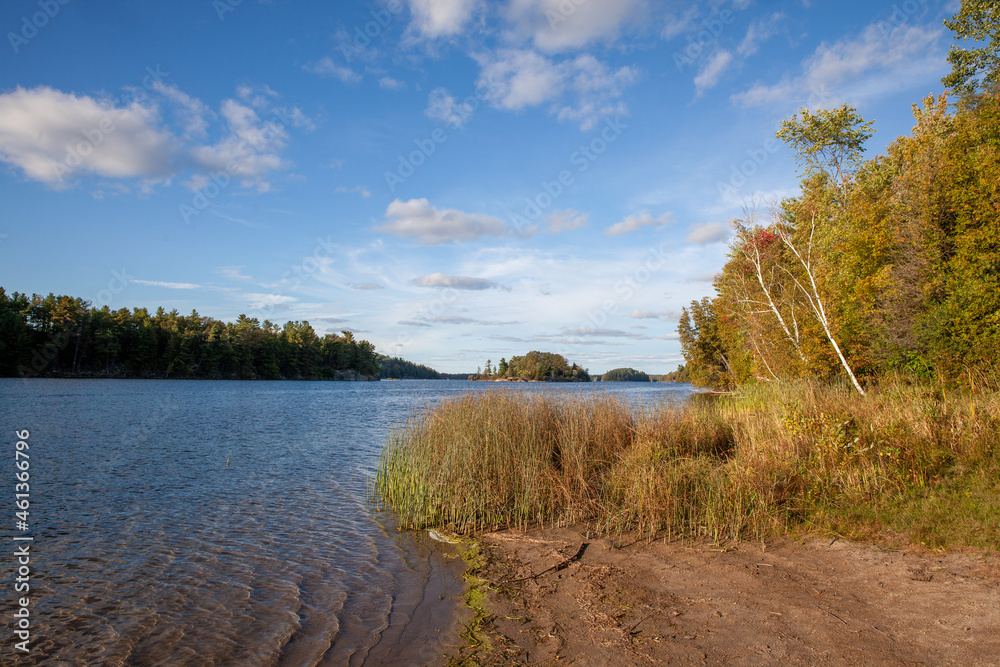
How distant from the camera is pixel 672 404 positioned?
36.6 feet

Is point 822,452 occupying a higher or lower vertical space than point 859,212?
lower

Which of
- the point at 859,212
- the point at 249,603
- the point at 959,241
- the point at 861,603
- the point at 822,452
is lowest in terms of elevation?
the point at 249,603

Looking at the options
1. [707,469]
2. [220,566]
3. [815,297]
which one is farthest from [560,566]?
[815,297]

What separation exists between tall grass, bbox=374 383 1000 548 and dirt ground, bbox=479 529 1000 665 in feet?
2.43

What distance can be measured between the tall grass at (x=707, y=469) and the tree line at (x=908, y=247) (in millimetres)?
5870

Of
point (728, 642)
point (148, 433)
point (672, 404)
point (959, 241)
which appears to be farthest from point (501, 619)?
point (148, 433)

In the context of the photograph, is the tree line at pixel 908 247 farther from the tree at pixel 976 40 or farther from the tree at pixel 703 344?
the tree at pixel 703 344

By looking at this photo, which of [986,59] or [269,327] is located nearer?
[986,59]

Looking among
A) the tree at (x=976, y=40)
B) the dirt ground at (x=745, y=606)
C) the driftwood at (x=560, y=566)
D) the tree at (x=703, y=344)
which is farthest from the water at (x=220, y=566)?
the tree at (x=703, y=344)

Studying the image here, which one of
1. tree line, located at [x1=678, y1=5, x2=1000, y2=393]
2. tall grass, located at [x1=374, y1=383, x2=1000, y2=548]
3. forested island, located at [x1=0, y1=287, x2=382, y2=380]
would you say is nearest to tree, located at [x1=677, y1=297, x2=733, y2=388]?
tree line, located at [x1=678, y1=5, x2=1000, y2=393]

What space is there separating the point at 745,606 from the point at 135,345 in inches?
3588

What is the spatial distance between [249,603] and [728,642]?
4.97 metres

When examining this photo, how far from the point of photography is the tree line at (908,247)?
14.1 metres

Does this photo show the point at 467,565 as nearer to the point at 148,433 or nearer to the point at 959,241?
the point at 959,241
